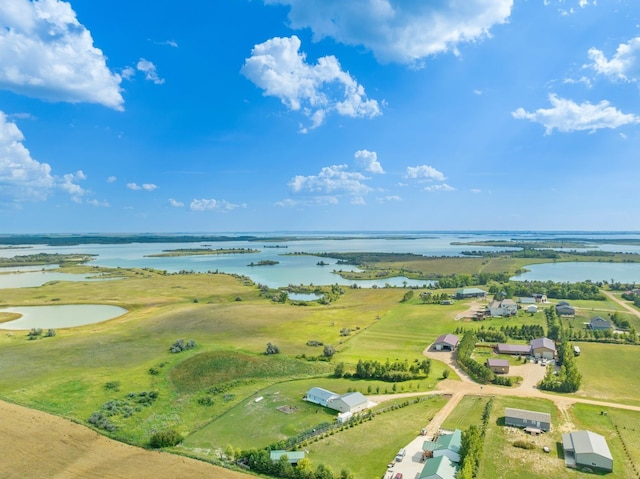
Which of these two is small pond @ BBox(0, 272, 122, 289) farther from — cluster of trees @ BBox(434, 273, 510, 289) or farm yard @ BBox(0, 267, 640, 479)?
cluster of trees @ BBox(434, 273, 510, 289)

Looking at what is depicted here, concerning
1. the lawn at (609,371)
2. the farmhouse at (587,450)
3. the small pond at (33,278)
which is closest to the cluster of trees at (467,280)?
the lawn at (609,371)

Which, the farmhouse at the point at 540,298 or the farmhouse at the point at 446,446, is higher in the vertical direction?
the farmhouse at the point at 540,298

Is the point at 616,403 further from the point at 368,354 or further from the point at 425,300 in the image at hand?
the point at 425,300

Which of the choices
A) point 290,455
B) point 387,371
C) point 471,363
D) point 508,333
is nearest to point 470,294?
point 508,333

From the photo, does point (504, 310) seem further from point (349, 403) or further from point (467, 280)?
point (349, 403)

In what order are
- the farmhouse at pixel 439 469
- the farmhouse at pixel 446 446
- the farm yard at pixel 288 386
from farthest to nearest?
the farm yard at pixel 288 386, the farmhouse at pixel 446 446, the farmhouse at pixel 439 469

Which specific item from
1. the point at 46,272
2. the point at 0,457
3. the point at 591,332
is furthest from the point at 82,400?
the point at 46,272

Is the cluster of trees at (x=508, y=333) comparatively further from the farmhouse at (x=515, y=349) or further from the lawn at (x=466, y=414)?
the lawn at (x=466, y=414)
